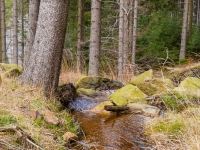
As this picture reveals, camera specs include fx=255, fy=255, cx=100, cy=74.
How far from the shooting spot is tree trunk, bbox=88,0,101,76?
681cm

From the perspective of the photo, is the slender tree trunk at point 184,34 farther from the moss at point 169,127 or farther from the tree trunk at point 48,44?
the moss at point 169,127

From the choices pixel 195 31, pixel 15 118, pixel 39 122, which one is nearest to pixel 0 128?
pixel 15 118

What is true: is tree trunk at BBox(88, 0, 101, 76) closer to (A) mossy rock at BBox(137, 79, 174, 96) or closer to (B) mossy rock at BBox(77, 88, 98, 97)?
(B) mossy rock at BBox(77, 88, 98, 97)

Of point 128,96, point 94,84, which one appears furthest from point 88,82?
point 128,96

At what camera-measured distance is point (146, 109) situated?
175 inches

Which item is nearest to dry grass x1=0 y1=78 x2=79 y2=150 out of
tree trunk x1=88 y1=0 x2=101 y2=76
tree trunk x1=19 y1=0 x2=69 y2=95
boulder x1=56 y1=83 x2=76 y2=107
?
tree trunk x1=19 y1=0 x2=69 y2=95

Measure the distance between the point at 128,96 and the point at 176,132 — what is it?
2.13 metres

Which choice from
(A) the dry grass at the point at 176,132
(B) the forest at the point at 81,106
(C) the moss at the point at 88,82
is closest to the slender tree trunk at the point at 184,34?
(B) the forest at the point at 81,106

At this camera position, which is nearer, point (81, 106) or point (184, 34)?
point (81, 106)

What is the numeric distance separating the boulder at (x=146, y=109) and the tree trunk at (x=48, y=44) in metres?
1.49

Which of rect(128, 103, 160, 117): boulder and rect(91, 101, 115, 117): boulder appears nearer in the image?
rect(128, 103, 160, 117): boulder

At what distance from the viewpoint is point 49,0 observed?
13.6ft

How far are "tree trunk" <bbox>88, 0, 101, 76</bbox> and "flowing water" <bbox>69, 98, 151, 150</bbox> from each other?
2559 millimetres

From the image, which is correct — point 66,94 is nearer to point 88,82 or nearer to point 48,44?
point 48,44
